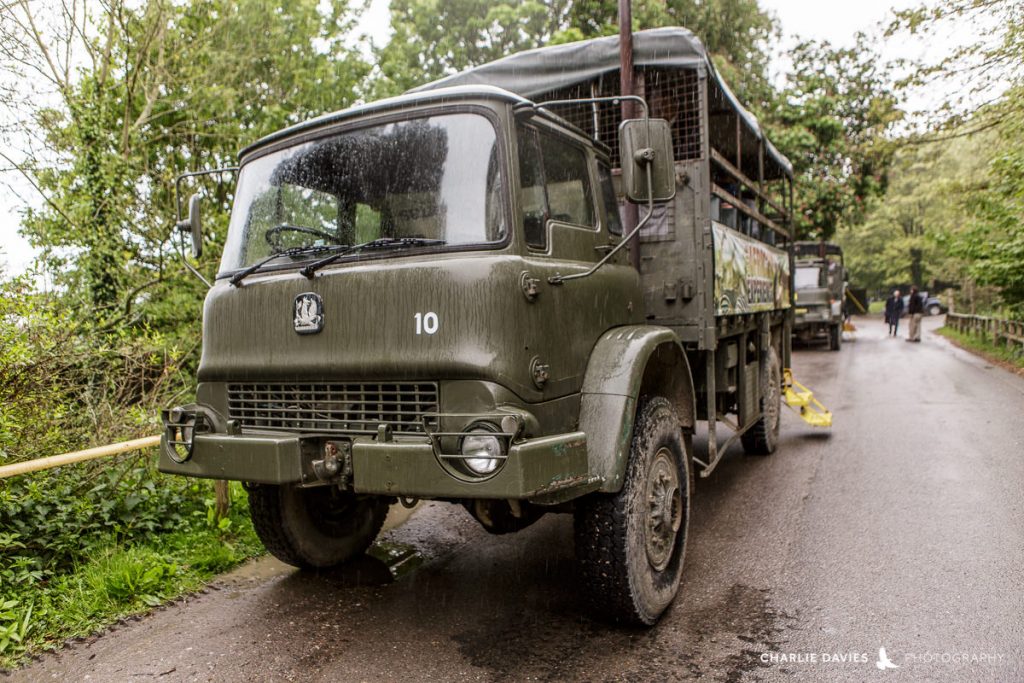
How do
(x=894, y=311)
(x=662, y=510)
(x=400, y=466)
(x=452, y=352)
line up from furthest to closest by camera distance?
1. (x=894, y=311)
2. (x=662, y=510)
3. (x=452, y=352)
4. (x=400, y=466)

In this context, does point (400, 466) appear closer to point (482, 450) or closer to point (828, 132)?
point (482, 450)

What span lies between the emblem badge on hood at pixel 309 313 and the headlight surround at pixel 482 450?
0.88 metres

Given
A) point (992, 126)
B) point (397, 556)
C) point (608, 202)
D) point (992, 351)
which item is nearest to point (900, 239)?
point (992, 351)

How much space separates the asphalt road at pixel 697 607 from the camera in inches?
130

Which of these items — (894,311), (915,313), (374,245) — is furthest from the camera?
(894,311)

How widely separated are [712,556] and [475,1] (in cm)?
1917

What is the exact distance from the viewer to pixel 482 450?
3.01 m

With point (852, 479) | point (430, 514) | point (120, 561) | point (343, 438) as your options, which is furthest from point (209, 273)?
point (852, 479)

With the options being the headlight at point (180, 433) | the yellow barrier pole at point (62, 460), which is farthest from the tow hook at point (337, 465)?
the yellow barrier pole at point (62, 460)

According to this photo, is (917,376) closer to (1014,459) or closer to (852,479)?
(1014,459)

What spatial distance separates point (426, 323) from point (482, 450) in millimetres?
575

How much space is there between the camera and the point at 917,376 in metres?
13.5

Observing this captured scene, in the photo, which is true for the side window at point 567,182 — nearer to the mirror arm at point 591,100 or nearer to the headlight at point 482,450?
the mirror arm at point 591,100

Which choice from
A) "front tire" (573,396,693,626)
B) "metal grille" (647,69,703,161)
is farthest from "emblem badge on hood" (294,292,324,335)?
"metal grille" (647,69,703,161)
